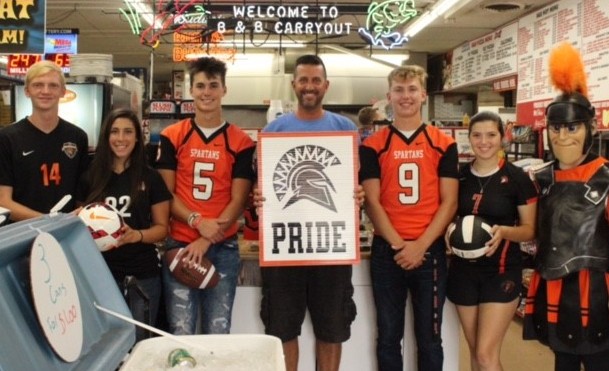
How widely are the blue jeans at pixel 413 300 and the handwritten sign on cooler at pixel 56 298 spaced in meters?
1.92

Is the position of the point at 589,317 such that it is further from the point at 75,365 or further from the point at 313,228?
the point at 75,365

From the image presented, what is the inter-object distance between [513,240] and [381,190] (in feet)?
2.24

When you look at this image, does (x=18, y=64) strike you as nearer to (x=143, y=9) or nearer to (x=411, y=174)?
(x=143, y=9)

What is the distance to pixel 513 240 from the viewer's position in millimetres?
2912

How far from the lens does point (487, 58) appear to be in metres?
9.59

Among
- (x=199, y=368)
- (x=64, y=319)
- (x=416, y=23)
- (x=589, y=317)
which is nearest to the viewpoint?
(x=64, y=319)

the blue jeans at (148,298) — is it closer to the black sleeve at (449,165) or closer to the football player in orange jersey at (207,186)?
the football player in orange jersey at (207,186)

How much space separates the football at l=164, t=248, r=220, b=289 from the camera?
288cm

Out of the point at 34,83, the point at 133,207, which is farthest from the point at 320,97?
the point at 34,83

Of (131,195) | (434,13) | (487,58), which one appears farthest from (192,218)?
(487,58)

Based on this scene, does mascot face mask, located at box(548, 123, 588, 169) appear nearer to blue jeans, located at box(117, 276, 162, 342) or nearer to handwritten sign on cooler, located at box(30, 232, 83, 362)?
blue jeans, located at box(117, 276, 162, 342)

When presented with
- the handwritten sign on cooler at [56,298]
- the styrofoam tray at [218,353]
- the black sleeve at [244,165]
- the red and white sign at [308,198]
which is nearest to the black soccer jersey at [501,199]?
the red and white sign at [308,198]

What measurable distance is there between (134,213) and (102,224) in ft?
1.39

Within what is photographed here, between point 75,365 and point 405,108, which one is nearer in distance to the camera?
point 75,365
